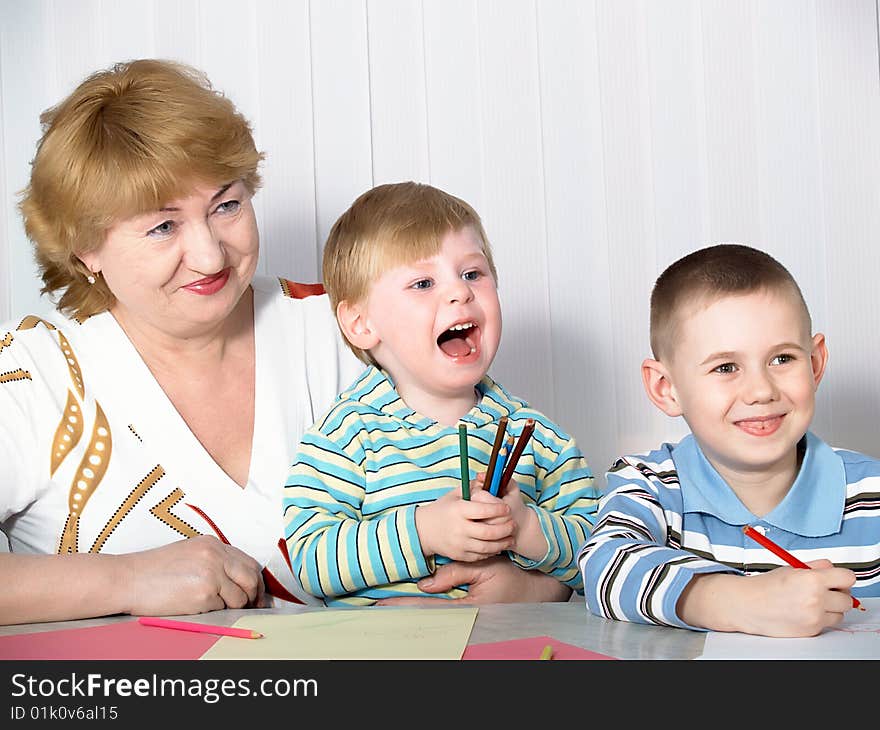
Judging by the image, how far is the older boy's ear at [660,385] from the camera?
1364 mm

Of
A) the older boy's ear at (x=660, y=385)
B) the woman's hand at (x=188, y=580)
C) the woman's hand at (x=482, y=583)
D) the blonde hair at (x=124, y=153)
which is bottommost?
the woman's hand at (x=482, y=583)

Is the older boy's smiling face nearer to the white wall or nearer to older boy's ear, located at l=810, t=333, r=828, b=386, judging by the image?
older boy's ear, located at l=810, t=333, r=828, b=386

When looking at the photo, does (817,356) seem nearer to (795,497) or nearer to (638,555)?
(795,497)

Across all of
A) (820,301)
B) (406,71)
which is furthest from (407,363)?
(820,301)

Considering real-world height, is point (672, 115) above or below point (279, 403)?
above

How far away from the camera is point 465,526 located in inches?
48.6

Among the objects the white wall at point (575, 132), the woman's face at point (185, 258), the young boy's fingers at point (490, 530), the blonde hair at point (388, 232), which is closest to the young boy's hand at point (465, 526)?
the young boy's fingers at point (490, 530)

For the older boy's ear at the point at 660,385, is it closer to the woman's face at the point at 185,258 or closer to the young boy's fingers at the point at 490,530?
the young boy's fingers at the point at 490,530

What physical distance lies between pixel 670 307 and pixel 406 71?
102 centimetres

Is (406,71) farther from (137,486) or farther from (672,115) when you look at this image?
(137,486)

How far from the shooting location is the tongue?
4.73ft

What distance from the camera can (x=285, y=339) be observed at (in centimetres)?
173

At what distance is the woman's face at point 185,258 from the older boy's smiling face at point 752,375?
2.16 ft

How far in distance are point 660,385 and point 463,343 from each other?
26 centimetres
